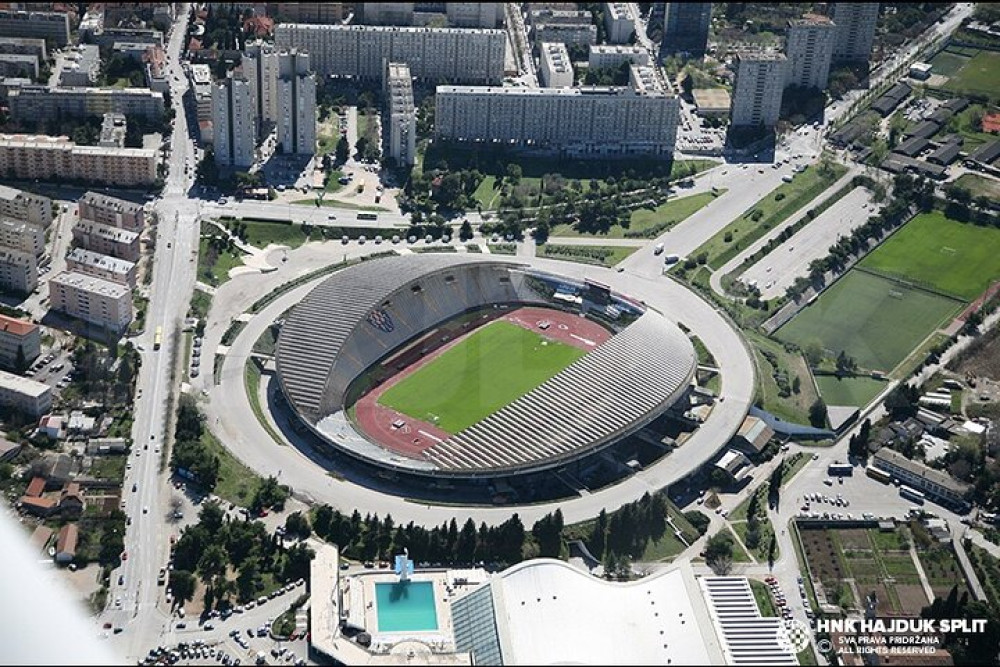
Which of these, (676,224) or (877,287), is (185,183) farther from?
(877,287)

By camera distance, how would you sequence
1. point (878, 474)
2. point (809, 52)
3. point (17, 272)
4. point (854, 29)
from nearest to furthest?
point (878, 474)
point (17, 272)
point (809, 52)
point (854, 29)

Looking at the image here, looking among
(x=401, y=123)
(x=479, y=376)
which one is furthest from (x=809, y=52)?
(x=479, y=376)

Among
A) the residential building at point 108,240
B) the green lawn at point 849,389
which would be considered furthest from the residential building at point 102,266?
the green lawn at point 849,389

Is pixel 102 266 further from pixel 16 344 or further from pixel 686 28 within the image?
pixel 686 28

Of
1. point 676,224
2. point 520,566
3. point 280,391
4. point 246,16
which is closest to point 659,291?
point 676,224

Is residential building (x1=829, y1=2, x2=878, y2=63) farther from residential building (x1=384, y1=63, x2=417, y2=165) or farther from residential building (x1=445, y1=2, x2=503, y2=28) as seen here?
residential building (x1=384, y1=63, x2=417, y2=165)
